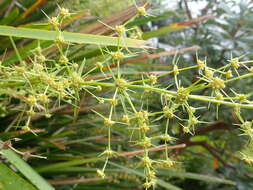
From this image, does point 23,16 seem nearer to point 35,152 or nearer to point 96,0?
point 96,0

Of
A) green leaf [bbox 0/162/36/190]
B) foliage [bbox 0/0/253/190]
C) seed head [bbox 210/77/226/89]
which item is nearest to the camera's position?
seed head [bbox 210/77/226/89]

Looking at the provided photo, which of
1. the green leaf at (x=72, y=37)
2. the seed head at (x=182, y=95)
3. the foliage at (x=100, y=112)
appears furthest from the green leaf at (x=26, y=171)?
the seed head at (x=182, y=95)

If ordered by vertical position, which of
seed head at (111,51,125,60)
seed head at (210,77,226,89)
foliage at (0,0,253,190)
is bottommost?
foliage at (0,0,253,190)

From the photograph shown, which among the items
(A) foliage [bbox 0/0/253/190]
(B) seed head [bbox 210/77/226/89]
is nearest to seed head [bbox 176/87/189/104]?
(B) seed head [bbox 210/77/226/89]

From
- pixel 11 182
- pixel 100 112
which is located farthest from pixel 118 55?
pixel 100 112

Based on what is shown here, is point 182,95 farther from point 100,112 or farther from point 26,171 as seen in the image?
point 100,112

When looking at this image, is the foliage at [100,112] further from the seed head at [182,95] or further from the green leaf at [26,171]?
the seed head at [182,95]

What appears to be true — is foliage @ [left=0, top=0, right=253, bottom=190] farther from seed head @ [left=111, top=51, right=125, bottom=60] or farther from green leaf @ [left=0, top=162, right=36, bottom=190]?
seed head @ [left=111, top=51, right=125, bottom=60]

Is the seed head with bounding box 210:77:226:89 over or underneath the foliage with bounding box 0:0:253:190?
over

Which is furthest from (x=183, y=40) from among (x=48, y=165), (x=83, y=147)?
(x=48, y=165)

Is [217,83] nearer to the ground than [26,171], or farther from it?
farther from it

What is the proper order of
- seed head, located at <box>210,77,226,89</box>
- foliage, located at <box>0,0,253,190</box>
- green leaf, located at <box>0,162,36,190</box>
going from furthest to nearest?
foliage, located at <box>0,0,253,190</box> → green leaf, located at <box>0,162,36,190</box> → seed head, located at <box>210,77,226,89</box>
